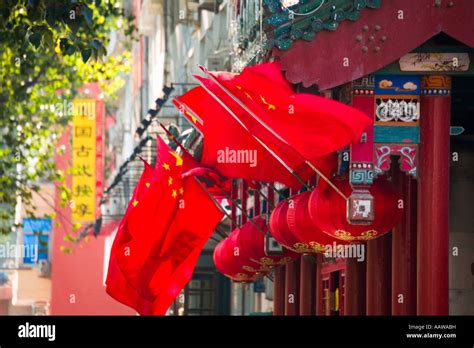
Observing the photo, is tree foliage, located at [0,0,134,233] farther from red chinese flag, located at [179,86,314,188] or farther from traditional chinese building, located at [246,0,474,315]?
traditional chinese building, located at [246,0,474,315]

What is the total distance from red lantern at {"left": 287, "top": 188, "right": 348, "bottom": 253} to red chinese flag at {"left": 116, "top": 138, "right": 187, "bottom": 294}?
7.04ft

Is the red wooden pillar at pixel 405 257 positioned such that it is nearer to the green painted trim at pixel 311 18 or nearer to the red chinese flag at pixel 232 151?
the red chinese flag at pixel 232 151

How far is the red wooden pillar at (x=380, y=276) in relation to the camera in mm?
20609

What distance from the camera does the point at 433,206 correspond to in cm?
1802

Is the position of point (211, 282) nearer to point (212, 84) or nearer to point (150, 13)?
point (150, 13)

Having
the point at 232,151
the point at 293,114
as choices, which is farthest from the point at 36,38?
the point at 293,114

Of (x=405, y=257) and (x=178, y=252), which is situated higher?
(x=178, y=252)

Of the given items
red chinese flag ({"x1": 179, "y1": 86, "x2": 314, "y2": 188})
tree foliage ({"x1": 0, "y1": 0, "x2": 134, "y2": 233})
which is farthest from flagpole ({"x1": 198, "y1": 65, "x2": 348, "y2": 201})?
tree foliage ({"x1": 0, "y1": 0, "x2": 134, "y2": 233})

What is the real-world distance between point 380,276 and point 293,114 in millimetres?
3308

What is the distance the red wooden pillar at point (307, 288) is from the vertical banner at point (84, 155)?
3233 cm

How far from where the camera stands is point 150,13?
49.9 m

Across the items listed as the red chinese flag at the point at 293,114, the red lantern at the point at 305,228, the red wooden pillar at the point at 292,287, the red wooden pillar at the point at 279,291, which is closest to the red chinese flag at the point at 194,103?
the red chinese flag at the point at 293,114

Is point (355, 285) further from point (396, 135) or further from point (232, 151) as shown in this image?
point (396, 135)

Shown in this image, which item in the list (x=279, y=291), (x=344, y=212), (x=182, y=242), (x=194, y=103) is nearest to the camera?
(x=344, y=212)
